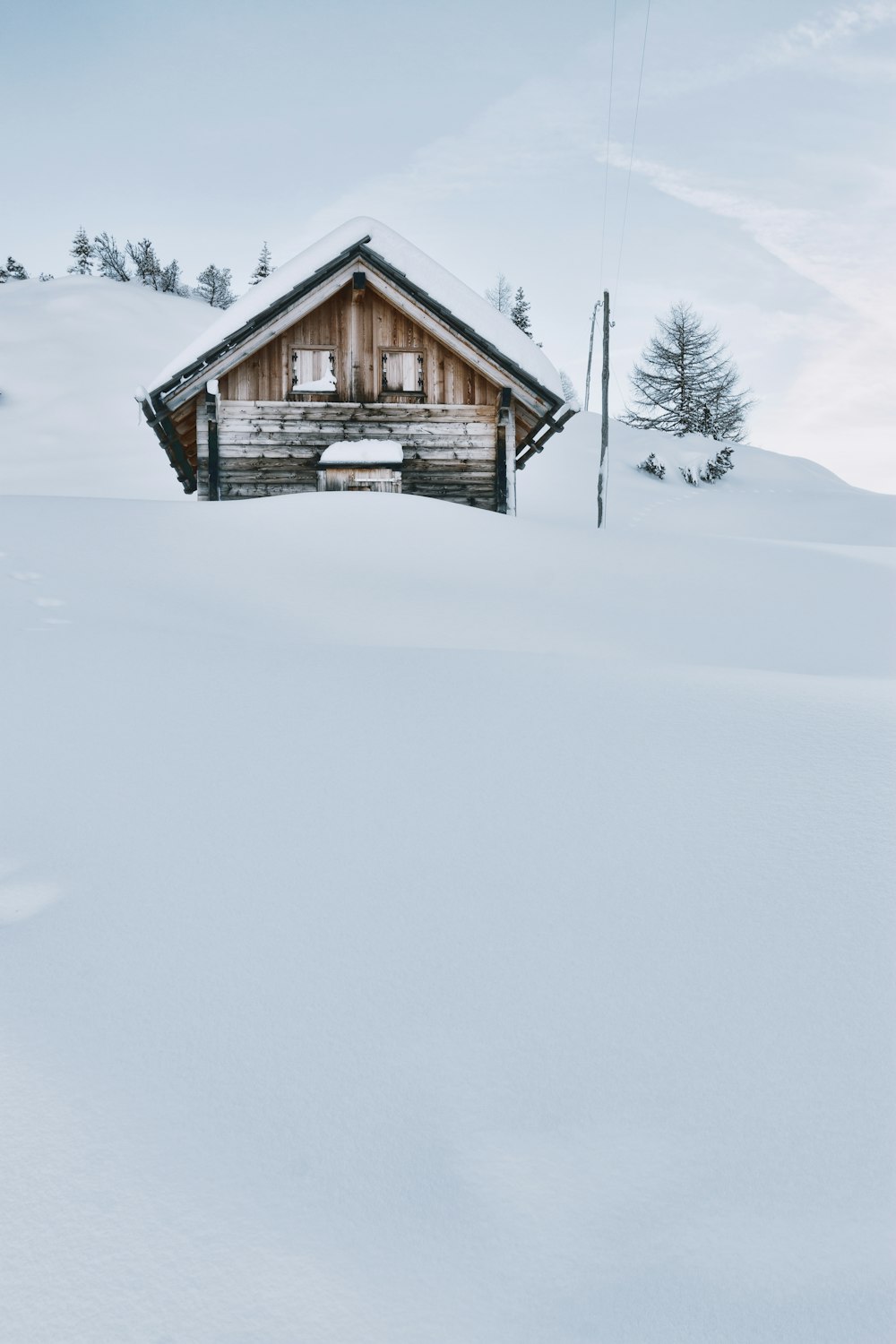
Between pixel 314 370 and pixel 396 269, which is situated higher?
pixel 396 269

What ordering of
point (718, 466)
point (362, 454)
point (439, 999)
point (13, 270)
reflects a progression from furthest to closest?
1. point (13, 270)
2. point (718, 466)
3. point (362, 454)
4. point (439, 999)

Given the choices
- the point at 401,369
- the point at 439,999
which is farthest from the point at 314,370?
the point at 439,999

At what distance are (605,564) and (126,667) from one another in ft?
18.1

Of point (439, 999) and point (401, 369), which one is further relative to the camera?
point (401, 369)

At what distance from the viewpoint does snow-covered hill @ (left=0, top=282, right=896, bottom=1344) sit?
1.49 metres

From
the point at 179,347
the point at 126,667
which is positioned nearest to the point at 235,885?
the point at 126,667

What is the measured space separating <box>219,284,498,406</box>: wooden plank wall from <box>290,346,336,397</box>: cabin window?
2.6 inches

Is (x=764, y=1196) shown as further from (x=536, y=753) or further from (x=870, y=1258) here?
(x=536, y=753)

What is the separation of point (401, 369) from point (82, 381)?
30351 millimetres

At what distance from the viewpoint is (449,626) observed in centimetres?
608

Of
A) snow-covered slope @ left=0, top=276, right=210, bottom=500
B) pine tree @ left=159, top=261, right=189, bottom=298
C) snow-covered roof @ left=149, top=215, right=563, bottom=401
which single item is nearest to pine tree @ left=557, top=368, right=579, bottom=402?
snow-covered roof @ left=149, top=215, right=563, bottom=401

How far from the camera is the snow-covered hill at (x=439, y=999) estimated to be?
4.88 feet

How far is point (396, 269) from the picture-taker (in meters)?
11.1

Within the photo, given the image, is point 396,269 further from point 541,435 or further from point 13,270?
point 13,270
